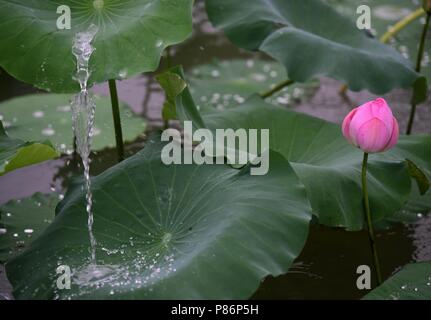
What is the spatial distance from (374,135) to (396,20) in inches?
85.3

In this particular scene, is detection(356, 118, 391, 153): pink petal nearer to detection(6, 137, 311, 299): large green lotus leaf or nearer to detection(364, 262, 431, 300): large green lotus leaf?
detection(6, 137, 311, 299): large green lotus leaf

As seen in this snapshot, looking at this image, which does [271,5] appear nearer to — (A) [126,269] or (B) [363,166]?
(B) [363,166]

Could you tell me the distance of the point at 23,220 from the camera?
233cm

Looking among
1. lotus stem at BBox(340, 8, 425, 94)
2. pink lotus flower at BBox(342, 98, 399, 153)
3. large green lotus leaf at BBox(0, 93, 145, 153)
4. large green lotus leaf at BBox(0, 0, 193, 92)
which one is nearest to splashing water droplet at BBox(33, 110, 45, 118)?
large green lotus leaf at BBox(0, 93, 145, 153)

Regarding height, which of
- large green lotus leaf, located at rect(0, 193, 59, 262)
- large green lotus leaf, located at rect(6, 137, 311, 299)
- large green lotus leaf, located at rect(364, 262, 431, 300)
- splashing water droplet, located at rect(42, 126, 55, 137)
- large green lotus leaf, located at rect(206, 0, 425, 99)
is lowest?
large green lotus leaf, located at rect(364, 262, 431, 300)

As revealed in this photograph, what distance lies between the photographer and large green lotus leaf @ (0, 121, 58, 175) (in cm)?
188

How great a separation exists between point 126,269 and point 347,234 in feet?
2.90

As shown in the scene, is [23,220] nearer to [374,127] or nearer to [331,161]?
[331,161]

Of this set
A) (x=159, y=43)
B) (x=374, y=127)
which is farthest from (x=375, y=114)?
(x=159, y=43)

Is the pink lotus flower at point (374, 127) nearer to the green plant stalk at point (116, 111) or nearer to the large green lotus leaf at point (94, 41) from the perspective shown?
the large green lotus leaf at point (94, 41)

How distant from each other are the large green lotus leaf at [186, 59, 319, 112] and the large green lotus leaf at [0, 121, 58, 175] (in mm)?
1174
